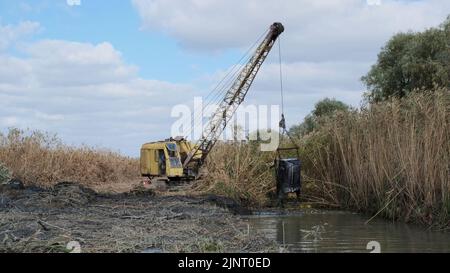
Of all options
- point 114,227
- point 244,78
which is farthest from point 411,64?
point 114,227

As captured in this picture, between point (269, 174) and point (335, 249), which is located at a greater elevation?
point (269, 174)

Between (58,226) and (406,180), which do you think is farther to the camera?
(406,180)

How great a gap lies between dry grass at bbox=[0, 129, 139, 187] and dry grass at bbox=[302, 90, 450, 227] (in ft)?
35.4

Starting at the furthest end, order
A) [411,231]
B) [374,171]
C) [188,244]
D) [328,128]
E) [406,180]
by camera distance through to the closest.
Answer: [328,128] < [374,171] < [406,180] < [411,231] < [188,244]

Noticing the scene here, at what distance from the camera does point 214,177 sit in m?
19.1

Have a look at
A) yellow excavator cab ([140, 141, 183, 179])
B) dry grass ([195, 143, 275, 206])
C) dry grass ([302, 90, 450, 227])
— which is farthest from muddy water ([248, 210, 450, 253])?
yellow excavator cab ([140, 141, 183, 179])

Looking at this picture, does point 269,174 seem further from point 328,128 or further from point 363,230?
point 363,230

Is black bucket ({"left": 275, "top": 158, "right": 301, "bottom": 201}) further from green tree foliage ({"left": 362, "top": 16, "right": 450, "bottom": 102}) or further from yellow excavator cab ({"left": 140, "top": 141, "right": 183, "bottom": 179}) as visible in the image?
green tree foliage ({"left": 362, "top": 16, "right": 450, "bottom": 102})

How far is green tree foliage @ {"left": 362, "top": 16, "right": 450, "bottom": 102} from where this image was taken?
3130 centimetres

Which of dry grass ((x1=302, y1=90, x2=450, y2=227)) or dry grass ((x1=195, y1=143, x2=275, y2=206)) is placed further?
dry grass ((x1=195, y1=143, x2=275, y2=206))

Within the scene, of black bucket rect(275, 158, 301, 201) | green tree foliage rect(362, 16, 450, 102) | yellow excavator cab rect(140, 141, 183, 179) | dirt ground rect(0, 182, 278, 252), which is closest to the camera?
dirt ground rect(0, 182, 278, 252)

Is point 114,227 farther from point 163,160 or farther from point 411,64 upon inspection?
point 411,64

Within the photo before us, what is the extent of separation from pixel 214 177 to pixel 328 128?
409cm
